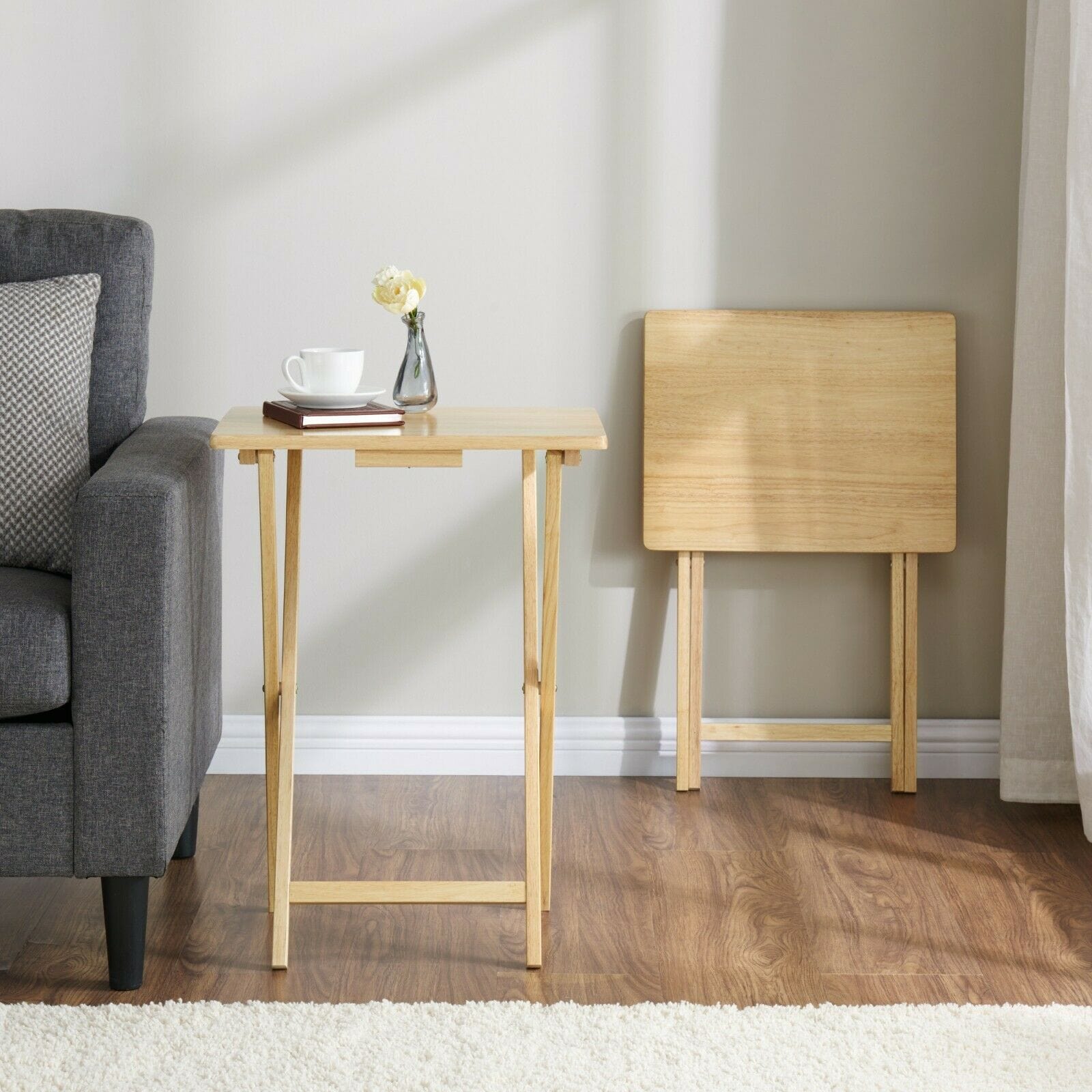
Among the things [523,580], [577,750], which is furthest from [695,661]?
[523,580]

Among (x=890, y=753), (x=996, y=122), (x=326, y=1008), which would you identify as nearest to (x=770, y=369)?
(x=996, y=122)

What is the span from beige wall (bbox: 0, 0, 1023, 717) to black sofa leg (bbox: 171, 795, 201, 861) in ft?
1.40

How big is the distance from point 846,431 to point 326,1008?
1422mm

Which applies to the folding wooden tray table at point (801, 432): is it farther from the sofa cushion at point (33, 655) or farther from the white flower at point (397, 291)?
the sofa cushion at point (33, 655)

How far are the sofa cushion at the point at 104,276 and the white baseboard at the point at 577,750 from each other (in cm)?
72

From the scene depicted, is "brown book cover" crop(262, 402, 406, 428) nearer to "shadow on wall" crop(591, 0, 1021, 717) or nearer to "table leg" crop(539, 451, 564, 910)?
"table leg" crop(539, 451, 564, 910)

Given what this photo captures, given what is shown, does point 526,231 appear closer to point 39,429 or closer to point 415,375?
point 415,375

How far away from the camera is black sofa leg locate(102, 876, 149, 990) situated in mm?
1756

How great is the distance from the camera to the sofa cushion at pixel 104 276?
85.3 inches

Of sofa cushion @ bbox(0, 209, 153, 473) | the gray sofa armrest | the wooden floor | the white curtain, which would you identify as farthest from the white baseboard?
the gray sofa armrest

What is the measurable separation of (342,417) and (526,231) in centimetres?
86

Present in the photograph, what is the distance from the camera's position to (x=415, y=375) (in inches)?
77.7

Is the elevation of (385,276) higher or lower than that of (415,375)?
higher

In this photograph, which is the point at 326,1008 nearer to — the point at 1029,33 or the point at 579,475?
the point at 579,475
